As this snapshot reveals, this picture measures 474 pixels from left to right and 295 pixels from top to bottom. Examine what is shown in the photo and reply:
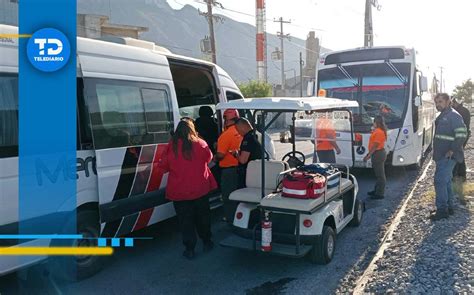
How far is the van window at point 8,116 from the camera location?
3695mm

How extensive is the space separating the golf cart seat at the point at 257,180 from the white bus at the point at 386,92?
15.4ft

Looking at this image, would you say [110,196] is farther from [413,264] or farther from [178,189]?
[413,264]

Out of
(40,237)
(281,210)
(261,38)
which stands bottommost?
(40,237)

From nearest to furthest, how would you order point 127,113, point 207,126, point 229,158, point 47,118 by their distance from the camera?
1. point 47,118
2. point 127,113
3. point 229,158
4. point 207,126

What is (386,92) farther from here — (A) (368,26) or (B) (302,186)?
(A) (368,26)

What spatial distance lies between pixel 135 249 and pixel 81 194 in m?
1.52

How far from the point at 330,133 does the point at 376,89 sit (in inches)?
128

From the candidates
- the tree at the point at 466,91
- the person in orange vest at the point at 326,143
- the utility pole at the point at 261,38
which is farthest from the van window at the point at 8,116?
the tree at the point at 466,91

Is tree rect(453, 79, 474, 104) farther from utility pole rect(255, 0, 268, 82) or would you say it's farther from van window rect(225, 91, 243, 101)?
van window rect(225, 91, 243, 101)

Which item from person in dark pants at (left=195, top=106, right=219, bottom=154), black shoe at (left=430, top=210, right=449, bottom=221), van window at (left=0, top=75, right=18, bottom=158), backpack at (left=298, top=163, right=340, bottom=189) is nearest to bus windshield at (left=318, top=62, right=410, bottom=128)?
black shoe at (left=430, top=210, right=449, bottom=221)

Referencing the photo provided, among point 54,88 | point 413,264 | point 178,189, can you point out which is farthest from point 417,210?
point 54,88

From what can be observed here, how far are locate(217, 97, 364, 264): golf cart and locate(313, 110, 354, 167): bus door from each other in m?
1.77

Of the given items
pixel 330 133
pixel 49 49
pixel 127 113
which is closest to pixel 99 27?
pixel 330 133

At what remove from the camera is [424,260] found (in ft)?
14.6
